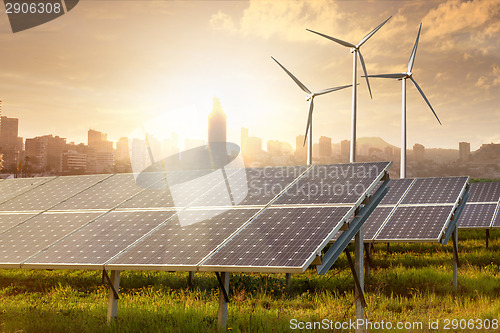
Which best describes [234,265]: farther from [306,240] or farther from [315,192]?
[315,192]

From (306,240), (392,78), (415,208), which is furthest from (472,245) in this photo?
(306,240)

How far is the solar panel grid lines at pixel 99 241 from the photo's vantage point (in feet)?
41.1

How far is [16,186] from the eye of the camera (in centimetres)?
2244

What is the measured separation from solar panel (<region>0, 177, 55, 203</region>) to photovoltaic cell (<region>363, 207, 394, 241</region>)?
578 inches

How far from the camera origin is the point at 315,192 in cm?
1345

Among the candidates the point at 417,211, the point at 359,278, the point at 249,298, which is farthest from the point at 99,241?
the point at 417,211

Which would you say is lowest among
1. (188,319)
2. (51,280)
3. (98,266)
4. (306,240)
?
(51,280)

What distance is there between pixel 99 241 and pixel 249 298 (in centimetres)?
851

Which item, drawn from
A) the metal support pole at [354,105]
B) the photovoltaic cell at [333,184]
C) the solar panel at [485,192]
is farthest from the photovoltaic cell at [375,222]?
the solar panel at [485,192]

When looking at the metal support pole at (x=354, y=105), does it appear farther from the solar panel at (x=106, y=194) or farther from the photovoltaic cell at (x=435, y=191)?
the solar panel at (x=106, y=194)

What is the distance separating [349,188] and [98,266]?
21.6 ft

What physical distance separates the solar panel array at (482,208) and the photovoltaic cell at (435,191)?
606 centimetres

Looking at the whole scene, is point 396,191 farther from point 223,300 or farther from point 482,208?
point 223,300

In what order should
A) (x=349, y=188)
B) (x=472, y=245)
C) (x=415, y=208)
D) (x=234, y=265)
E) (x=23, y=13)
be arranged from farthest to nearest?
1. (x=472, y=245)
2. (x=415, y=208)
3. (x=23, y=13)
4. (x=349, y=188)
5. (x=234, y=265)
